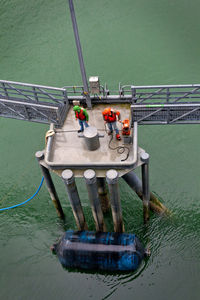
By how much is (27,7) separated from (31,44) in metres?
7.54

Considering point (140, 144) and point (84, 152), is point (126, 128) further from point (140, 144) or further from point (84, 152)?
point (140, 144)

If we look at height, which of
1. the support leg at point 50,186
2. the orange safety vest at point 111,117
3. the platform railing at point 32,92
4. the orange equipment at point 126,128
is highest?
the platform railing at point 32,92

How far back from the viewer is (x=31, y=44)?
108 feet

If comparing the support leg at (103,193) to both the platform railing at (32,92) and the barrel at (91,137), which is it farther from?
the platform railing at (32,92)

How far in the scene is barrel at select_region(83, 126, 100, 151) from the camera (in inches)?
561

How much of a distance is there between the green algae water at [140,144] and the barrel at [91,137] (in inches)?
246

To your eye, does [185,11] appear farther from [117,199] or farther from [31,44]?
[117,199]

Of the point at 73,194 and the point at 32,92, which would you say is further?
the point at 32,92

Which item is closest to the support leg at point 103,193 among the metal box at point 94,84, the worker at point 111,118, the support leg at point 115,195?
the support leg at point 115,195

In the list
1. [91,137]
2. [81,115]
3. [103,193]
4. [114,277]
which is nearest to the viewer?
[91,137]

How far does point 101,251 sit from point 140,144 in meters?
9.35

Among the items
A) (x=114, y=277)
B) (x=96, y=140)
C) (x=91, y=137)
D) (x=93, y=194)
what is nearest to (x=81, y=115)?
(x=91, y=137)

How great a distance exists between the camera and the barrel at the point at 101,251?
1540 centimetres

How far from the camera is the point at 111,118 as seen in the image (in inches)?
563
